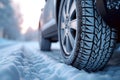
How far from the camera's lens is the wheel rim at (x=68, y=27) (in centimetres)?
189

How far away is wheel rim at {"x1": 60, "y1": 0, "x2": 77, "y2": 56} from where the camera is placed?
1.89 meters

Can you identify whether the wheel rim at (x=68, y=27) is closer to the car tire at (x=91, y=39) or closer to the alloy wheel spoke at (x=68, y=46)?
the alloy wheel spoke at (x=68, y=46)

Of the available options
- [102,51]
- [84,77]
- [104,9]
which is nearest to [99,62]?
[102,51]

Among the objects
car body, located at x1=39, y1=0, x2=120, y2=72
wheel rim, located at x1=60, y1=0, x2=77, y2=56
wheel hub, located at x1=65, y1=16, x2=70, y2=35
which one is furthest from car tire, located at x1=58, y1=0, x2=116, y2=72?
wheel hub, located at x1=65, y1=16, x2=70, y2=35

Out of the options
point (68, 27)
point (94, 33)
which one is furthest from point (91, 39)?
point (68, 27)

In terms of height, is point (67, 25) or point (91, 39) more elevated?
point (67, 25)

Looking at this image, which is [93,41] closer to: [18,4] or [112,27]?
[112,27]

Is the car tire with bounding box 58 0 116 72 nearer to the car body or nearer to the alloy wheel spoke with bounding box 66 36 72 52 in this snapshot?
the car body

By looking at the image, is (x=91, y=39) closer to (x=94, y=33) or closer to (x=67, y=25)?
(x=94, y=33)

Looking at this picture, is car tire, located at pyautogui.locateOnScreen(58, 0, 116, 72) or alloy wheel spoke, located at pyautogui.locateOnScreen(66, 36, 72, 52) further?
alloy wheel spoke, located at pyautogui.locateOnScreen(66, 36, 72, 52)

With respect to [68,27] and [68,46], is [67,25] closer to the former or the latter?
[68,27]

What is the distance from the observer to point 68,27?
1994 millimetres

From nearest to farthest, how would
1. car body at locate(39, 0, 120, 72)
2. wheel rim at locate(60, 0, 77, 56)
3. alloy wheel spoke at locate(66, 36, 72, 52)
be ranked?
car body at locate(39, 0, 120, 72), wheel rim at locate(60, 0, 77, 56), alloy wheel spoke at locate(66, 36, 72, 52)

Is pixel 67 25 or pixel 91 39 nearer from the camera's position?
pixel 91 39
